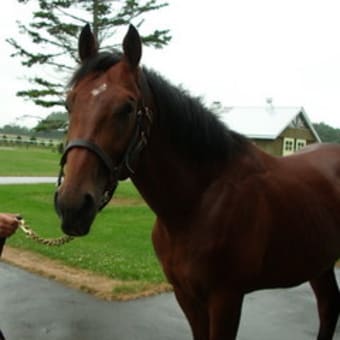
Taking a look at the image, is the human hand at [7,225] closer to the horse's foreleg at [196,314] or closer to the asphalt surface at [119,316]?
Result: the horse's foreleg at [196,314]

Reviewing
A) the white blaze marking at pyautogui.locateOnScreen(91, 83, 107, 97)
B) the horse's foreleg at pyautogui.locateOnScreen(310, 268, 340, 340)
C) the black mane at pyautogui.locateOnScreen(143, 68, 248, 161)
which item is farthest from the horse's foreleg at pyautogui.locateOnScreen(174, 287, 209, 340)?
the horse's foreleg at pyautogui.locateOnScreen(310, 268, 340, 340)

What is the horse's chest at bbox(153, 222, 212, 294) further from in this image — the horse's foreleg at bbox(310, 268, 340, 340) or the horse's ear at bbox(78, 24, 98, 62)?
the horse's foreleg at bbox(310, 268, 340, 340)

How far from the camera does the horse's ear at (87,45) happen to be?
2266mm

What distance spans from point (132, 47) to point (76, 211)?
83cm

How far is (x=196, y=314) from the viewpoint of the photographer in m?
2.82

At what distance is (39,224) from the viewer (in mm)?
9641

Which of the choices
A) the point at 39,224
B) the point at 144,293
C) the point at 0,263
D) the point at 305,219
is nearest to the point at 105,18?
the point at 39,224

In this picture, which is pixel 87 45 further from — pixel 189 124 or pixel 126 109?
pixel 189 124

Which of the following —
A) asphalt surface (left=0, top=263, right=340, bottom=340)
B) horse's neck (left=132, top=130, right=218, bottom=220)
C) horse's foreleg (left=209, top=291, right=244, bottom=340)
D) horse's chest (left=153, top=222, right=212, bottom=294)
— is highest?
horse's neck (left=132, top=130, right=218, bottom=220)

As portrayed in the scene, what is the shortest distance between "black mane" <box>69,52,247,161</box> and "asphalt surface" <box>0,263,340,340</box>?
2.16 metres

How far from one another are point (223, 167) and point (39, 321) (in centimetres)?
273

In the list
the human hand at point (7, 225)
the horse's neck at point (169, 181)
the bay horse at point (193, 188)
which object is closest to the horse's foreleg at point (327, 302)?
the bay horse at point (193, 188)

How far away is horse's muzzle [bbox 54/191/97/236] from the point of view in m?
1.86

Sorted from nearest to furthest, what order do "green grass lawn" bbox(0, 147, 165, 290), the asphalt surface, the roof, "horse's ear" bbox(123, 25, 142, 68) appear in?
"horse's ear" bbox(123, 25, 142, 68), the asphalt surface, "green grass lawn" bbox(0, 147, 165, 290), the roof
